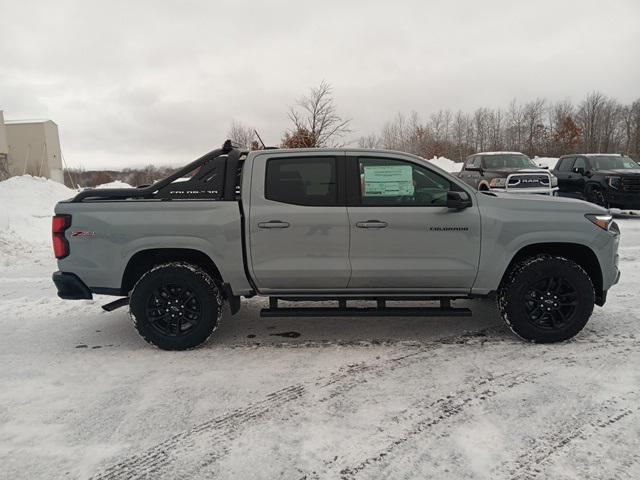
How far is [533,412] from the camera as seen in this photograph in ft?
9.92

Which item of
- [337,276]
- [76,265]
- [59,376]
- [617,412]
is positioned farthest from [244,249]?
[617,412]

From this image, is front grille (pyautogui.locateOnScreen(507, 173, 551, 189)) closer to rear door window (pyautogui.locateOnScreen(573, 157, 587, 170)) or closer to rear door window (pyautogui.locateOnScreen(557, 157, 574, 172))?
rear door window (pyautogui.locateOnScreen(573, 157, 587, 170))

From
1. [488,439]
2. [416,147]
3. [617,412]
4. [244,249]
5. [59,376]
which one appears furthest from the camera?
[416,147]

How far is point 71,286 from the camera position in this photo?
A: 423cm

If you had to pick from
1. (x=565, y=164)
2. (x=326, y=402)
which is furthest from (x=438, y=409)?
(x=565, y=164)

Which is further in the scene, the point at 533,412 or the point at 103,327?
the point at 103,327

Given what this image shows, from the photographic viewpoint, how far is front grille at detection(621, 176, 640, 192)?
1230cm

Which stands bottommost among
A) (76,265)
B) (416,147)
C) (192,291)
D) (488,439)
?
(488,439)

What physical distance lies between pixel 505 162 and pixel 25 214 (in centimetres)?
1467

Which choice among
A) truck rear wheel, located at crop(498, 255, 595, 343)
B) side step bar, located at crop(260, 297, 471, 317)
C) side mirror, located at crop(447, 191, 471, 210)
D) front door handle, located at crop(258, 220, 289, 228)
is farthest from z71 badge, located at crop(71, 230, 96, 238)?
truck rear wheel, located at crop(498, 255, 595, 343)

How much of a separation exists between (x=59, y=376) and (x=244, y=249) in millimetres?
1882

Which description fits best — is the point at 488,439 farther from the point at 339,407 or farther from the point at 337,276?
the point at 337,276

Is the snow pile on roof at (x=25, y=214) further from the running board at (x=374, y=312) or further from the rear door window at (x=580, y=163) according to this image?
the rear door window at (x=580, y=163)

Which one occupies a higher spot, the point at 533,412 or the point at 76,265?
the point at 76,265
